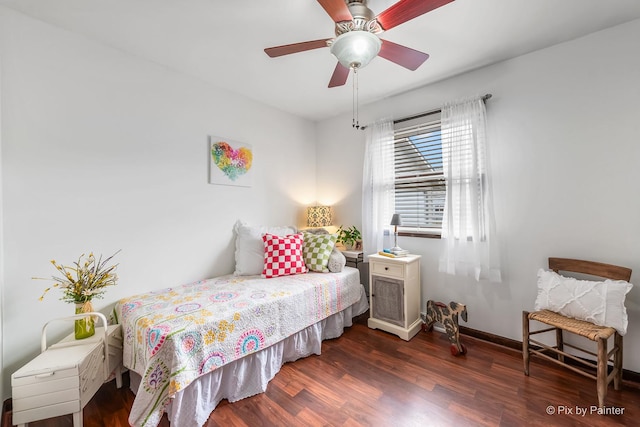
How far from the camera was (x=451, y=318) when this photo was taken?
7.26 feet

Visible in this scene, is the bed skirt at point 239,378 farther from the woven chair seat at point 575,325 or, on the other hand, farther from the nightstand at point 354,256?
the woven chair seat at point 575,325

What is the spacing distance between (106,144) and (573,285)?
3.57 metres

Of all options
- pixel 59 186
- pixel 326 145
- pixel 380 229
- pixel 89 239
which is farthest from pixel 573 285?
pixel 59 186

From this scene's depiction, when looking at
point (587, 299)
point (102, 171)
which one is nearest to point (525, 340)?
point (587, 299)

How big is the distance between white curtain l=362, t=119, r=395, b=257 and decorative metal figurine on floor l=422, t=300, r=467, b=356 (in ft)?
2.73

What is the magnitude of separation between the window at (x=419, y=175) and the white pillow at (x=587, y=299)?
972 mm

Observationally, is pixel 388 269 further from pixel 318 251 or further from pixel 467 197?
pixel 467 197

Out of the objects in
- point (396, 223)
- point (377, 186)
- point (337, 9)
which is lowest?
point (396, 223)

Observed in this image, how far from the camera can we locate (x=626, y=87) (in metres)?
1.78

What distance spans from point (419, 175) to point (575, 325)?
1683 millimetres

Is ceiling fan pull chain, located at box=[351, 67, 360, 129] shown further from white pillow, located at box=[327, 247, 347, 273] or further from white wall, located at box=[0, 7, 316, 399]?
white pillow, located at box=[327, 247, 347, 273]

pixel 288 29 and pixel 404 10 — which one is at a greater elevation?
pixel 288 29

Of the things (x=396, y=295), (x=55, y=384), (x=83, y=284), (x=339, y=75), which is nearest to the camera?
(x=55, y=384)

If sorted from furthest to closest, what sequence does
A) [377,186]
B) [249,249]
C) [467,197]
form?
[377,186], [249,249], [467,197]
